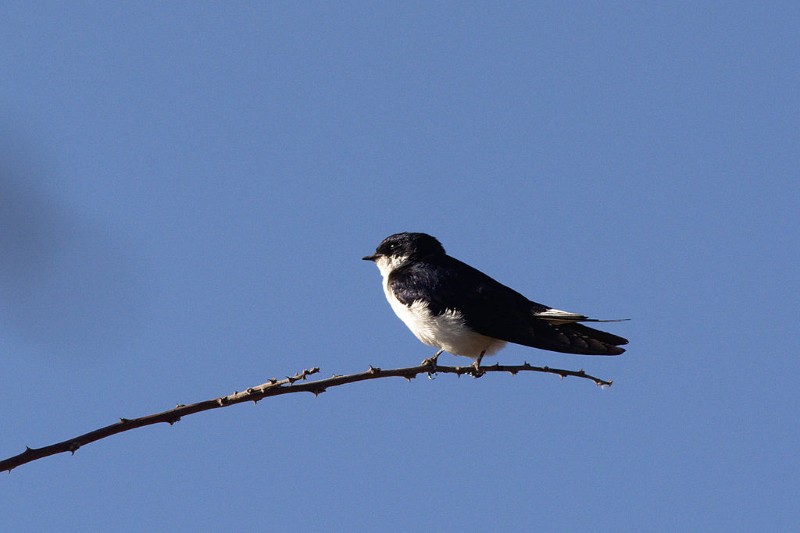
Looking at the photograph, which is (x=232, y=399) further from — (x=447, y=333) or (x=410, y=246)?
(x=410, y=246)

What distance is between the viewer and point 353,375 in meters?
3.07

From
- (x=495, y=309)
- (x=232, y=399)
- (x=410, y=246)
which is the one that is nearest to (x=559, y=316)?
(x=495, y=309)

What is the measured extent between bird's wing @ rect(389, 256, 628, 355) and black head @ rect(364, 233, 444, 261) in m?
0.17

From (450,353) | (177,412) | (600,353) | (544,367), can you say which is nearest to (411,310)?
(450,353)

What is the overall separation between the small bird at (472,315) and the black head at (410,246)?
0.08 metres

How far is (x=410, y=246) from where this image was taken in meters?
7.35

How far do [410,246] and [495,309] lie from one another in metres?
1.09

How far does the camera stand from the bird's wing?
577 centimetres

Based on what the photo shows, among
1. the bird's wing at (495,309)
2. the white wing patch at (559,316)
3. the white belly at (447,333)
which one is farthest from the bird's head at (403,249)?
the white wing patch at (559,316)

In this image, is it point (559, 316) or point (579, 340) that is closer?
point (579, 340)

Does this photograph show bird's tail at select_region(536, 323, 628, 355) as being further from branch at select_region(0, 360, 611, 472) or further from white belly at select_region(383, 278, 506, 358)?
branch at select_region(0, 360, 611, 472)

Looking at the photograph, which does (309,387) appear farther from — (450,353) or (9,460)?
(450,353)

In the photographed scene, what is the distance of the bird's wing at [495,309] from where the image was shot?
577 centimetres

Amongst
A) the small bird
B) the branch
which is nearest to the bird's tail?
the small bird
